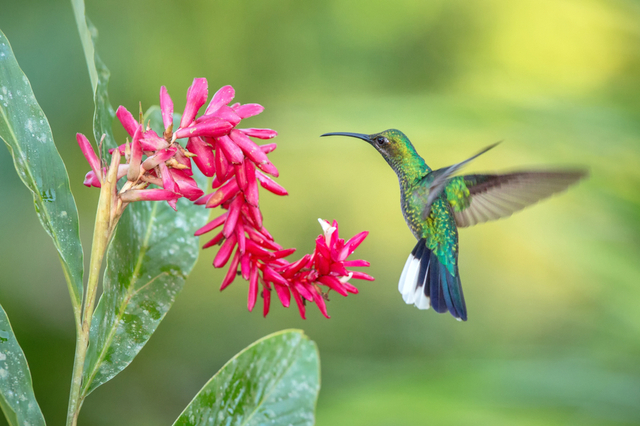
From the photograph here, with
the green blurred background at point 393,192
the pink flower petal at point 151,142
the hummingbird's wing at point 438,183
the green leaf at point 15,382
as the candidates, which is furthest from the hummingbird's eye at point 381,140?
the green leaf at point 15,382

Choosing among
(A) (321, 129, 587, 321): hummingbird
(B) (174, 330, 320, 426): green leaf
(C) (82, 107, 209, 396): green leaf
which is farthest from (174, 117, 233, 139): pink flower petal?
(A) (321, 129, 587, 321): hummingbird

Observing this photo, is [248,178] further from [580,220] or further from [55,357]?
[55,357]

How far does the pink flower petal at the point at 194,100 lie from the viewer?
2.79ft

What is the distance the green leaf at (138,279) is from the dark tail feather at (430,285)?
59cm

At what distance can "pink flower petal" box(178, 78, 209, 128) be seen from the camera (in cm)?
85

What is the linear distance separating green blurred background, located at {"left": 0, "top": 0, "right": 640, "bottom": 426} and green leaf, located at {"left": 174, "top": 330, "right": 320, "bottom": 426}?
3.44 feet

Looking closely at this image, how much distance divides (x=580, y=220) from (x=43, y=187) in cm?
200

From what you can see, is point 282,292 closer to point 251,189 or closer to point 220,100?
point 251,189

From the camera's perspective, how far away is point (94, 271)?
727 mm

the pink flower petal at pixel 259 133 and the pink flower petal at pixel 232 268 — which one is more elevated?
the pink flower petal at pixel 259 133

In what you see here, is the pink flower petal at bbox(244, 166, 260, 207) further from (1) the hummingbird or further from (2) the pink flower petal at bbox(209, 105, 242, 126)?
(1) the hummingbird

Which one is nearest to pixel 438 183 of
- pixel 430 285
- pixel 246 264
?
pixel 430 285

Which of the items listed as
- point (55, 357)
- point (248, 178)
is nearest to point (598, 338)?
point (248, 178)

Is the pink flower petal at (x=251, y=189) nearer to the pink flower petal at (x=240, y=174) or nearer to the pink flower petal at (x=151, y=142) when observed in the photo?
the pink flower petal at (x=240, y=174)
